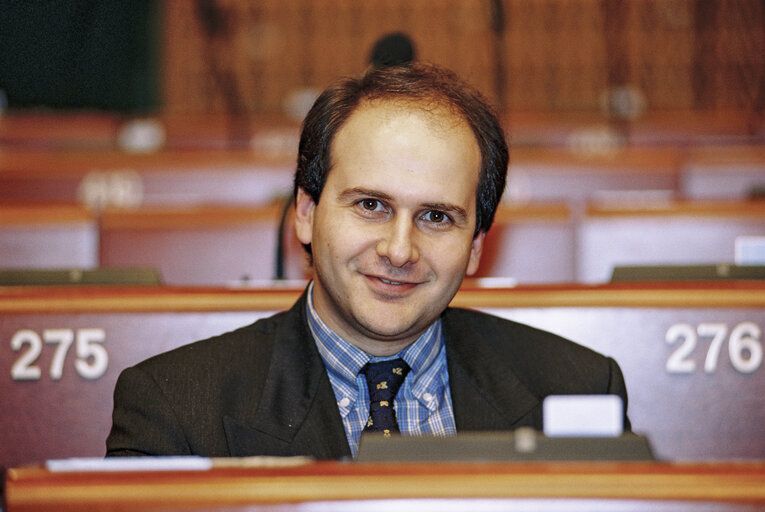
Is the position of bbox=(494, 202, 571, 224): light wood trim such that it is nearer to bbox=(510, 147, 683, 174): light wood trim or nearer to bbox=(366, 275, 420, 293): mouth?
bbox=(510, 147, 683, 174): light wood trim

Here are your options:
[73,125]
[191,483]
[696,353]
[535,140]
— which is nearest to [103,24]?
[73,125]

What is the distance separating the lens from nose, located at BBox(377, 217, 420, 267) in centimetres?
152

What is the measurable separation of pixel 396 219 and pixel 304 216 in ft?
0.84

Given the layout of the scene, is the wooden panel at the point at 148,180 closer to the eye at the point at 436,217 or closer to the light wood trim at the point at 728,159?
the light wood trim at the point at 728,159

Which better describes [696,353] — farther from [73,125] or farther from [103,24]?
[103,24]

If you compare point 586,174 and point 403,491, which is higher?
point 403,491

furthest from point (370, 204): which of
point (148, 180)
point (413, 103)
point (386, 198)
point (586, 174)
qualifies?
point (148, 180)

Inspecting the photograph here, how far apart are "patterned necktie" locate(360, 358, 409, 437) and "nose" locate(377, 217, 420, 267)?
8.6 inches

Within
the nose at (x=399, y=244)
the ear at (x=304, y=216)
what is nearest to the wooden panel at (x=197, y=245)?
the ear at (x=304, y=216)

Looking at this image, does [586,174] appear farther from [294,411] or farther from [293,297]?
[294,411]

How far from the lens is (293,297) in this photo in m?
1.88

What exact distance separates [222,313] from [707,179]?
99.9 inches

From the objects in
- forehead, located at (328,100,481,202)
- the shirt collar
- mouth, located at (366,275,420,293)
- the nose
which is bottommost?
the shirt collar

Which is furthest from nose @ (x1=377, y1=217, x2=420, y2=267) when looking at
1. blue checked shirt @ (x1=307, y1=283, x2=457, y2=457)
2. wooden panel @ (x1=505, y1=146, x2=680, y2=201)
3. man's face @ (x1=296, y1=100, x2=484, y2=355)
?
wooden panel @ (x1=505, y1=146, x2=680, y2=201)
